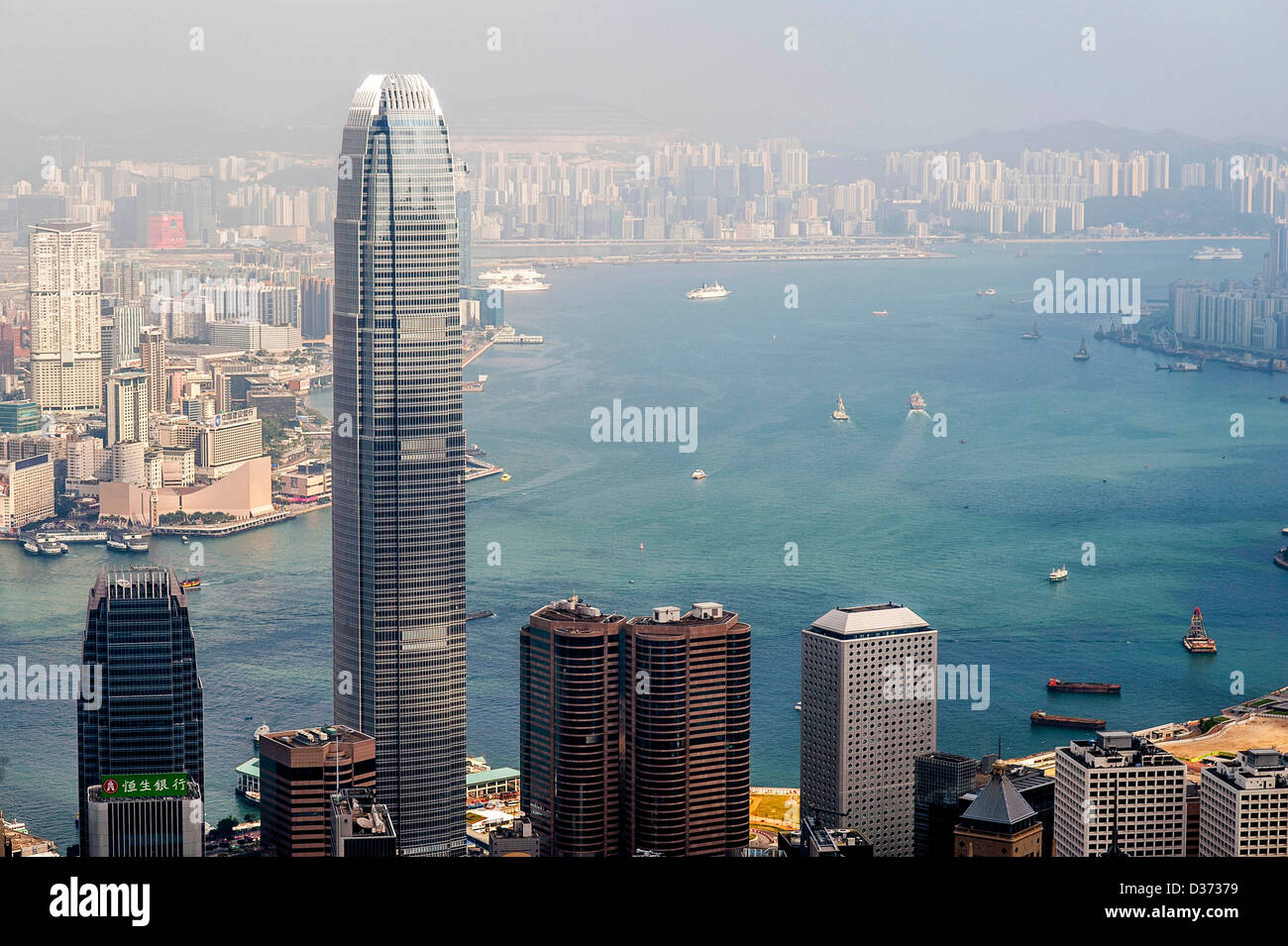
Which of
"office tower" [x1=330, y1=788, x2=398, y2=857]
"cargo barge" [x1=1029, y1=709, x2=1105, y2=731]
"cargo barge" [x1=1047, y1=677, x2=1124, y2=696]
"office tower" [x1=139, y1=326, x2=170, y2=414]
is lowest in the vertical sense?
"cargo barge" [x1=1029, y1=709, x2=1105, y2=731]

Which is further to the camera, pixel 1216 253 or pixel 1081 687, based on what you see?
pixel 1216 253

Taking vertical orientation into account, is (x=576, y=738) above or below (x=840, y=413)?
below

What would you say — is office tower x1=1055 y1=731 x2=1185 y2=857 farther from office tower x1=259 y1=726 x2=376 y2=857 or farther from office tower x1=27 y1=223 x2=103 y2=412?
office tower x1=27 y1=223 x2=103 y2=412

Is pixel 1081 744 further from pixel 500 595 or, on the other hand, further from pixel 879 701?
pixel 500 595

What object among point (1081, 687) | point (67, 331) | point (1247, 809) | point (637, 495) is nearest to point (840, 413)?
point (637, 495)

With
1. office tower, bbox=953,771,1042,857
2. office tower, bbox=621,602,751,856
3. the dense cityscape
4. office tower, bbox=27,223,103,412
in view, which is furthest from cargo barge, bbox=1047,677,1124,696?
office tower, bbox=27,223,103,412

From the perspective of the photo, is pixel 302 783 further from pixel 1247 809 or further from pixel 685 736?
pixel 1247 809
